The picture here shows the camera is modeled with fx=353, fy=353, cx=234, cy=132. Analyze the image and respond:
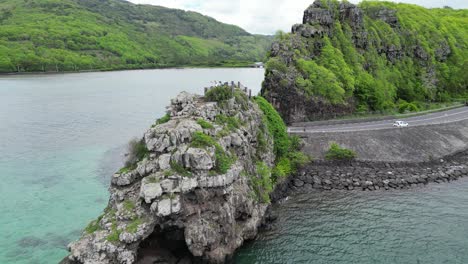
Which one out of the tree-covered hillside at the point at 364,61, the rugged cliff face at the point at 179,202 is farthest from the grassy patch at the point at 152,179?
the tree-covered hillside at the point at 364,61

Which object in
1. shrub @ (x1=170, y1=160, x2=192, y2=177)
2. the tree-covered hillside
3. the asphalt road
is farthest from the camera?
the tree-covered hillside

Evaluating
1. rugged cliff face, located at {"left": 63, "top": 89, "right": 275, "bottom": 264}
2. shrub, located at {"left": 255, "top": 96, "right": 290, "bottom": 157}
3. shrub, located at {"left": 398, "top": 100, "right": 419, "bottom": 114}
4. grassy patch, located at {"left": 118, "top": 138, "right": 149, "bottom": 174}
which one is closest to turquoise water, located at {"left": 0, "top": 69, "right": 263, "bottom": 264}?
rugged cliff face, located at {"left": 63, "top": 89, "right": 275, "bottom": 264}

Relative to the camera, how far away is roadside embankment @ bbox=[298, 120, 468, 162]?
67.6 meters

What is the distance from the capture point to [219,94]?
1829 inches

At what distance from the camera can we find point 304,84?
266 ft

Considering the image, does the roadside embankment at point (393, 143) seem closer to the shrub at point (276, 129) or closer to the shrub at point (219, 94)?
the shrub at point (276, 129)

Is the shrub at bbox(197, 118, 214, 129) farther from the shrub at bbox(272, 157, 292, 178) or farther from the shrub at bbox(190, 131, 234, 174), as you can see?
the shrub at bbox(272, 157, 292, 178)

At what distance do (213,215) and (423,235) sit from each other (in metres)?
26.0

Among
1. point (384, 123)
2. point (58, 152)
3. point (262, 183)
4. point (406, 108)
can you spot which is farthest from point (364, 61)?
point (58, 152)

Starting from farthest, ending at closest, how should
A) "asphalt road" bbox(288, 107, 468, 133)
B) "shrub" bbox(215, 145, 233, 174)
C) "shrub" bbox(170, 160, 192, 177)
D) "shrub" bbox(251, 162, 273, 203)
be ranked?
"asphalt road" bbox(288, 107, 468, 133), "shrub" bbox(251, 162, 273, 203), "shrub" bbox(215, 145, 233, 174), "shrub" bbox(170, 160, 192, 177)

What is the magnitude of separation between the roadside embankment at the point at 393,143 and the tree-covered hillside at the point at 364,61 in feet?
41.2

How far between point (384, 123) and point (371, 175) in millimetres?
22566

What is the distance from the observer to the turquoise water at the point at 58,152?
4281 centimetres

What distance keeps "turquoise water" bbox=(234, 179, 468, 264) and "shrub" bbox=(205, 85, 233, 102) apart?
678 inches
